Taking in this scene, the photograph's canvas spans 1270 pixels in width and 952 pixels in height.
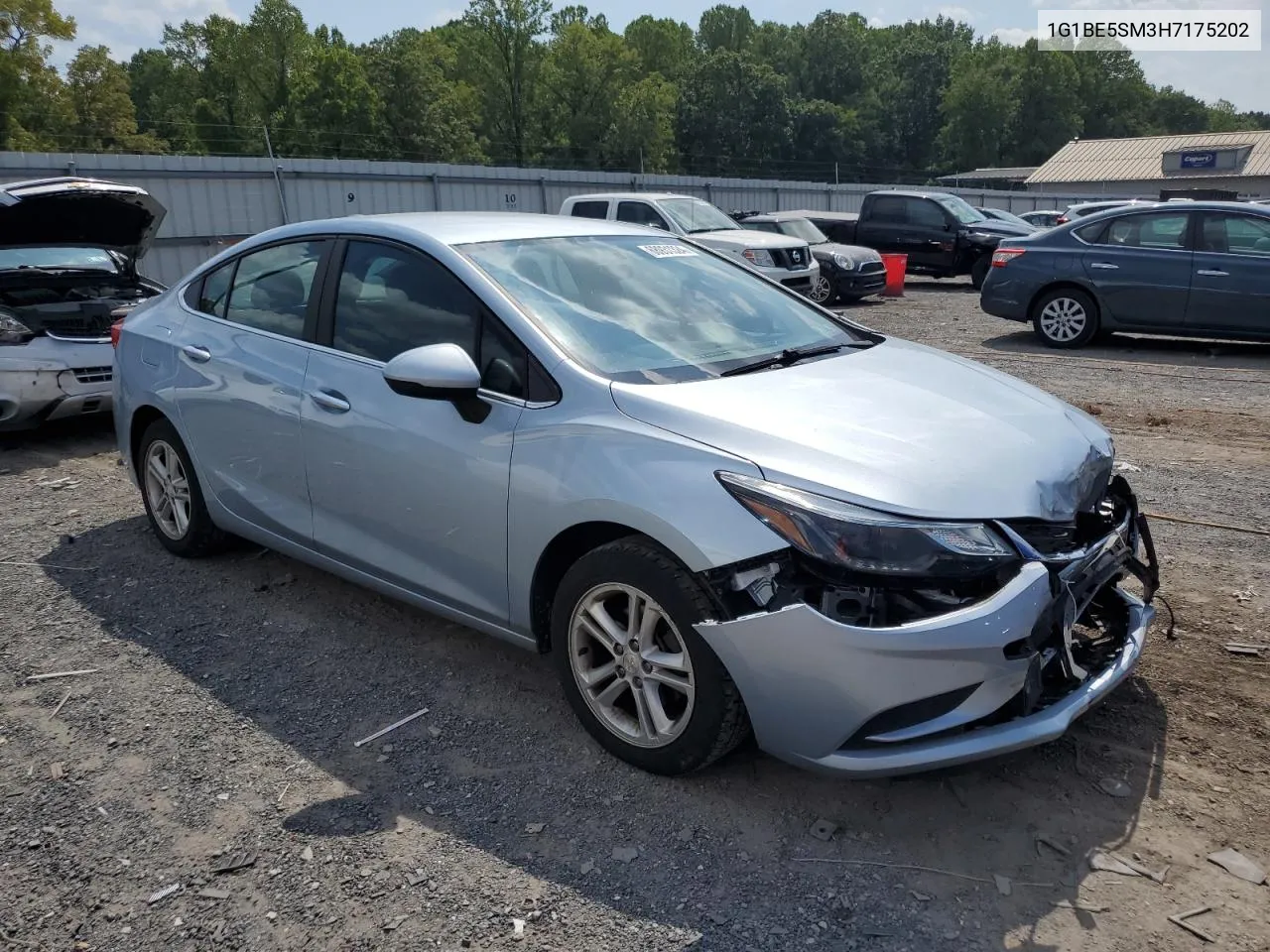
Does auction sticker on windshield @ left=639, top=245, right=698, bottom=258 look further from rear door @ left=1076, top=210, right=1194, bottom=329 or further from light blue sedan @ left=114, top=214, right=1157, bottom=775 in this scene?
rear door @ left=1076, top=210, right=1194, bottom=329

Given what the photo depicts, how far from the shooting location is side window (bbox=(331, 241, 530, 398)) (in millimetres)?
3484

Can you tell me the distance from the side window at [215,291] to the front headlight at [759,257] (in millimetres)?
10651

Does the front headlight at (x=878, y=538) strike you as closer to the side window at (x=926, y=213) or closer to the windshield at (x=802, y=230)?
the windshield at (x=802, y=230)

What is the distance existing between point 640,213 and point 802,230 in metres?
3.95

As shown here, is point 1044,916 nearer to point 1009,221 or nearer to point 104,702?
point 104,702

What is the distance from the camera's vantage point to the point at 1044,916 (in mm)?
2572

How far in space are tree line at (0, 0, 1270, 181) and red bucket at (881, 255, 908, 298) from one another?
21685 millimetres

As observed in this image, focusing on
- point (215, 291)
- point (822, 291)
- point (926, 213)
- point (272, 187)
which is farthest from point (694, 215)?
point (215, 291)

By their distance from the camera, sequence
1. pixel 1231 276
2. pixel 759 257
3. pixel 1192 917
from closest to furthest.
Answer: pixel 1192 917
pixel 1231 276
pixel 759 257

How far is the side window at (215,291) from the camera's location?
15.7 ft

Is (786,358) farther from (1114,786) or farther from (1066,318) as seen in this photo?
(1066,318)

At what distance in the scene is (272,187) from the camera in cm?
1731

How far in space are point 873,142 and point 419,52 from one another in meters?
51.1

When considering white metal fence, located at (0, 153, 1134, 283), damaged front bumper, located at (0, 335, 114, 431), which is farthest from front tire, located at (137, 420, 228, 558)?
white metal fence, located at (0, 153, 1134, 283)
